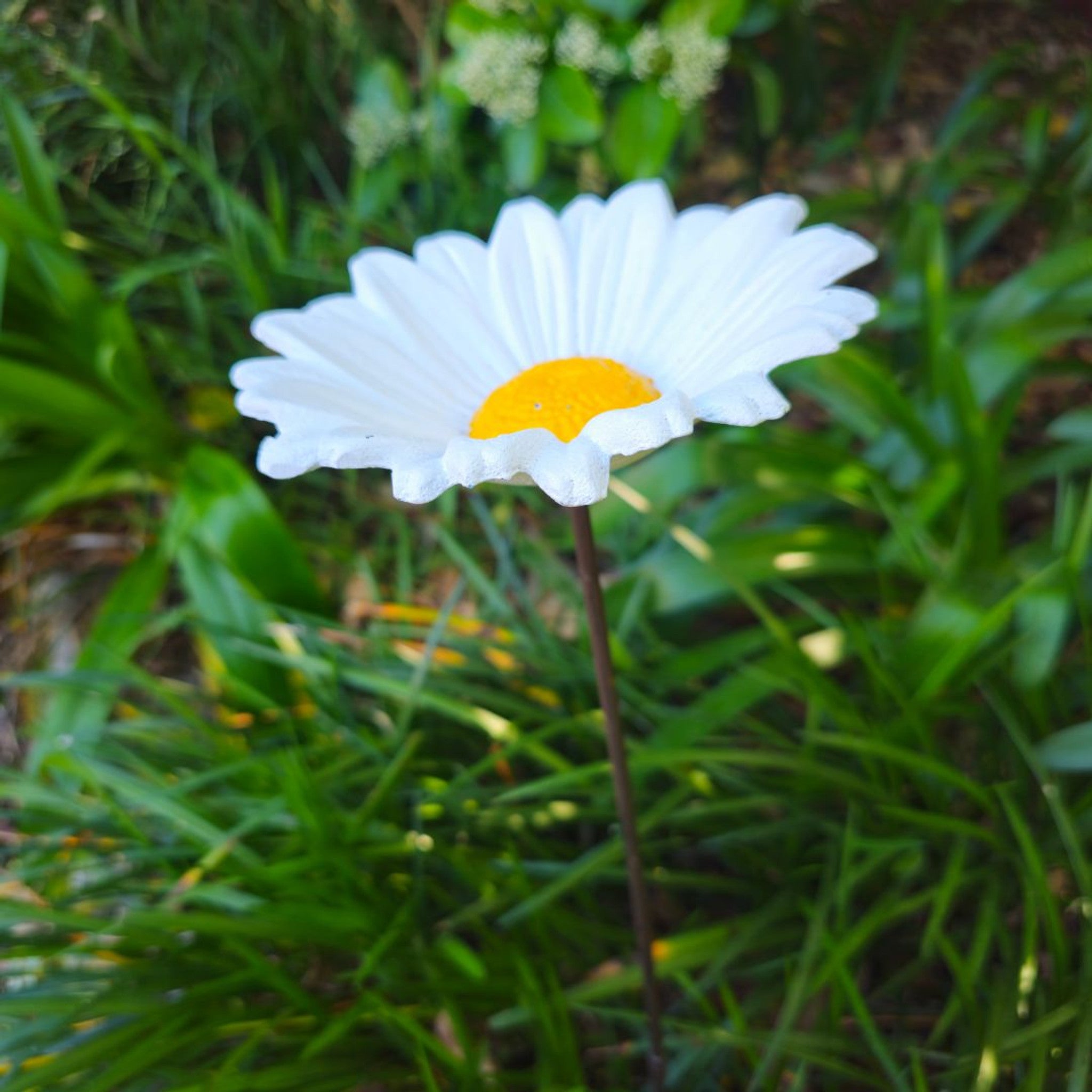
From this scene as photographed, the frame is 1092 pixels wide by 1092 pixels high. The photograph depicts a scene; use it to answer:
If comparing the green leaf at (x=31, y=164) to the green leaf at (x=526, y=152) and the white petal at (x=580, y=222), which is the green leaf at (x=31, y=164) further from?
the white petal at (x=580, y=222)

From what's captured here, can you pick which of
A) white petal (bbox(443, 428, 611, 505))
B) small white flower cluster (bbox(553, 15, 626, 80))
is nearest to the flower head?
white petal (bbox(443, 428, 611, 505))

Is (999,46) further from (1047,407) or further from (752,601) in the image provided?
(752,601)

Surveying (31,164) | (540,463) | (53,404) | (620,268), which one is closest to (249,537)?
(53,404)

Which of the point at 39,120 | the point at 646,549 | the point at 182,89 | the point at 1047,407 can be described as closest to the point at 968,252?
the point at 1047,407

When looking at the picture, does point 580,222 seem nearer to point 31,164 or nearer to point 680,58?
point 680,58

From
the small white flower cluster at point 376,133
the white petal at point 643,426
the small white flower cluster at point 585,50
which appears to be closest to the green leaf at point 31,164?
the small white flower cluster at point 376,133
